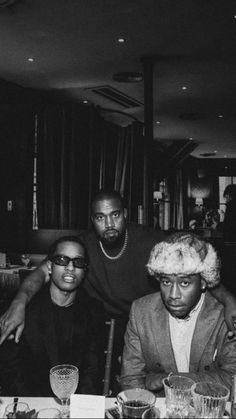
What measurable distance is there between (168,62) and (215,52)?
2.47ft

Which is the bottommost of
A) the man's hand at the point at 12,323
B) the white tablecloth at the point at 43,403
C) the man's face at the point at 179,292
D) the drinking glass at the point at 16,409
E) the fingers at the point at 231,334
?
the white tablecloth at the point at 43,403

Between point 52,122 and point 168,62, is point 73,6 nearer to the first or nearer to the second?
point 168,62

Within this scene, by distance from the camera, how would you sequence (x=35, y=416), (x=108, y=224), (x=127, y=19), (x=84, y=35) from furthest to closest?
(x=84, y=35), (x=127, y=19), (x=108, y=224), (x=35, y=416)

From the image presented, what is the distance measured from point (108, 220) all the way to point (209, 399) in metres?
1.58

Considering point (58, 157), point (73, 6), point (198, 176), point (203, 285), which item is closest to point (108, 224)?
point (203, 285)

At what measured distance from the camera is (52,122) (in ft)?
26.2

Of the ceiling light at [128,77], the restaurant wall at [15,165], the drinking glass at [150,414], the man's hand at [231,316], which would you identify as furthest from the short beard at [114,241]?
the restaurant wall at [15,165]

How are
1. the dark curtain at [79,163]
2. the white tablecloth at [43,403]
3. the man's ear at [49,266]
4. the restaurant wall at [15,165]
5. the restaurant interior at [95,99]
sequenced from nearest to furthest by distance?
the white tablecloth at [43,403]
the man's ear at [49,266]
the restaurant interior at [95,99]
the restaurant wall at [15,165]
the dark curtain at [79,163]

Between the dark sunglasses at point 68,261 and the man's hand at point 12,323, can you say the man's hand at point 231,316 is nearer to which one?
the dark sunglasses at point 68,261

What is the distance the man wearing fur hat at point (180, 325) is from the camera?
2043 millimetres

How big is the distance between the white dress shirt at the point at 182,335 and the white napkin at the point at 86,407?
85 centimetres

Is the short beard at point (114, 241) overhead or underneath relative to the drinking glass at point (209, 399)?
overhead

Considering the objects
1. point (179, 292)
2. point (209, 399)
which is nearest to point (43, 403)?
point (209, 399)

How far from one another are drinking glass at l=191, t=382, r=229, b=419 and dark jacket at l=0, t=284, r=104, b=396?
2.78 feet
